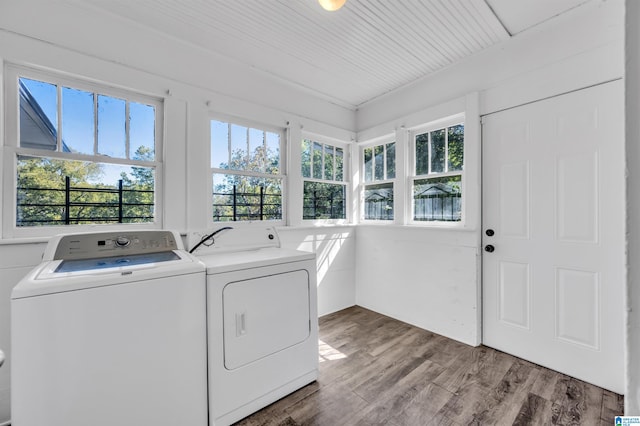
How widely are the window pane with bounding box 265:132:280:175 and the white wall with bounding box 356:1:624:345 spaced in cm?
119

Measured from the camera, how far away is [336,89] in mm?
3104

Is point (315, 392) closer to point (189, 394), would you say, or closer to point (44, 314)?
point (189, 394)

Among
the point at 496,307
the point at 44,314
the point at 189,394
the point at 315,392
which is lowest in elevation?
the point at 315,392

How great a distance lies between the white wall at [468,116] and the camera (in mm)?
1903

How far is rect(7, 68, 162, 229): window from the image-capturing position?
5.89ft

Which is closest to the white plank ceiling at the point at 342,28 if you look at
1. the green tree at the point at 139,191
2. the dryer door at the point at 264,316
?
the green tree at the point at 139,191

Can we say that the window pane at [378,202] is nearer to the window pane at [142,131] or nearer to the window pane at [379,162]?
the window pane at [379,162]

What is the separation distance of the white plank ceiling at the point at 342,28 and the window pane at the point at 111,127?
0.61 meters

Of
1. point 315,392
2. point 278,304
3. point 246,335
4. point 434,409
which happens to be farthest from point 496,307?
point 246,335

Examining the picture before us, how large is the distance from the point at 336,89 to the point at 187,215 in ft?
6.91

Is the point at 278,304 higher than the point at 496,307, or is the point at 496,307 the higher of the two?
the point at 278,304

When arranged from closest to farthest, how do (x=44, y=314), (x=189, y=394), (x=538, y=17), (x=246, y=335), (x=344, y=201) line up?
(x=44, y=314) → (x=189, y=394) → (x=246, y=335) → (x=538, y=17) → (x=344, y=201)

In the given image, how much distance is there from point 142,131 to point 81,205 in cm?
71

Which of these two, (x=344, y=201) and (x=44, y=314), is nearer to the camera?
(x=44, y=314)
